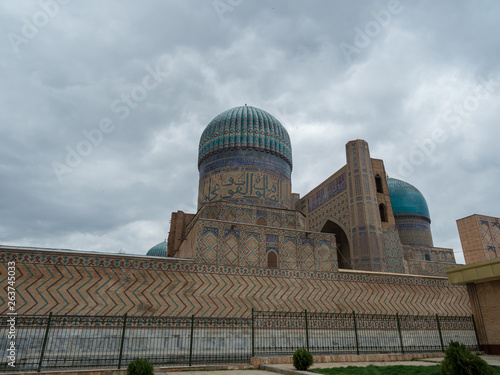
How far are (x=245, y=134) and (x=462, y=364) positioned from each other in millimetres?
11261

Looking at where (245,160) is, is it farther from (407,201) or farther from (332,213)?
(407,201)

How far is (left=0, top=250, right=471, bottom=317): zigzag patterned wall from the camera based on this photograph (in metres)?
7.58

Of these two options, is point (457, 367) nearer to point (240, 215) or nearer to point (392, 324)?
point (392, 324)

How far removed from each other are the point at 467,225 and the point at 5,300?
54.6 ft

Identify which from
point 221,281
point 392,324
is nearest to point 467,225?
point 392,324

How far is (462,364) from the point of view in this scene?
3545 mm

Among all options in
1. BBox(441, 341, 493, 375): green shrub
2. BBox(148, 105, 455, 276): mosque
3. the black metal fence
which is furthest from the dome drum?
BBox(441, 341, 493, 375): green shrub

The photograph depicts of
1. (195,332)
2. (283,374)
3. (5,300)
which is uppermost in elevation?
(5,300)

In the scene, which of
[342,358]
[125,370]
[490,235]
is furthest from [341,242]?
[125,370]

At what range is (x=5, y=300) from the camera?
7230 millimetres

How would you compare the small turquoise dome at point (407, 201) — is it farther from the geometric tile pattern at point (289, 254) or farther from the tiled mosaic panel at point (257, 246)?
the geometric tile pattern at point (289, 254)

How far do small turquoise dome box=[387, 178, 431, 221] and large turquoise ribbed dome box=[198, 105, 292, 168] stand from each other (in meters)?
9.41

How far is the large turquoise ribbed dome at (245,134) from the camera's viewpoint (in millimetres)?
13828

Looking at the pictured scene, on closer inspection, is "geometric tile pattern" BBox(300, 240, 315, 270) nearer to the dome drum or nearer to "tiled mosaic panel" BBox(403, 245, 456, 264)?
"tiled mosaic panel" BBox(403, 245, 456, 264)
